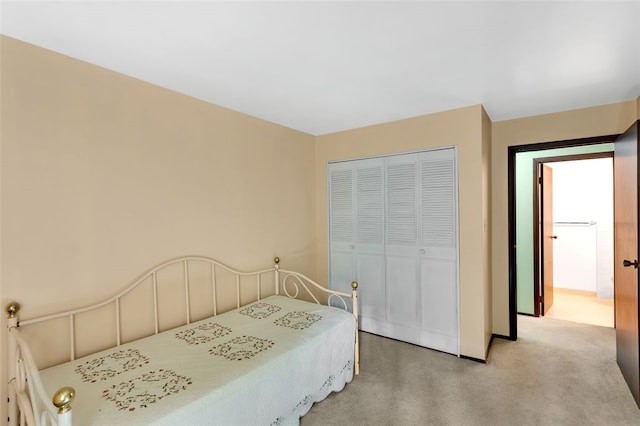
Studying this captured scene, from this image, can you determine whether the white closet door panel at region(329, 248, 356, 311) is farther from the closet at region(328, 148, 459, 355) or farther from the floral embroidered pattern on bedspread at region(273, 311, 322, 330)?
the floral embroidered pattern on bedspread at region(273, 311, 322, 330)

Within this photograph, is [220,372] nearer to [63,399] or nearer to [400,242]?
[63,399]

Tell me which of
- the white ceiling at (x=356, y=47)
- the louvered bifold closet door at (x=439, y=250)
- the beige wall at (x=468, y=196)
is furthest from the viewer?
the louvered bifold closet door at (x=439, y=250)

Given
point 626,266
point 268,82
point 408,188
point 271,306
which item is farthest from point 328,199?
point 626,266

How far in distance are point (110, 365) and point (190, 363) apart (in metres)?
0.43

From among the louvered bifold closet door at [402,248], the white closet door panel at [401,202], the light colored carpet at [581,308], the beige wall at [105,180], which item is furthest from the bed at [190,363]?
the light colored carpet at [581,308]

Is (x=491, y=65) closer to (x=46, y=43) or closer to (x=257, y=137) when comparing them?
(x=257, y=137)

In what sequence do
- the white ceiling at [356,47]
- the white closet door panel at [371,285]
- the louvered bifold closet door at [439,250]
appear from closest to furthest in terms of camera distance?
the white ceiling at [356,47]
the louvered bifold closet door at [439,250]
the white closet door panel at [371,285]

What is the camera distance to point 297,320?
2.34m

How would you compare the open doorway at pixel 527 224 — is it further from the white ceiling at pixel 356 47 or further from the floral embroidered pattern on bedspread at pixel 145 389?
the floral embroidered pattern on bedspread at pixel 145 389

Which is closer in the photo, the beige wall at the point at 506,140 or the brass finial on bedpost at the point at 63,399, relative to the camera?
the brass finial on bedpost at the point at 63,399

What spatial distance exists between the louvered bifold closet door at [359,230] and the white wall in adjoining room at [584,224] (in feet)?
10.7

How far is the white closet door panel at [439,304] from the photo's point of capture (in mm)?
2848

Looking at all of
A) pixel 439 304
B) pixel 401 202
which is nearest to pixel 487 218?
pixel 401 202

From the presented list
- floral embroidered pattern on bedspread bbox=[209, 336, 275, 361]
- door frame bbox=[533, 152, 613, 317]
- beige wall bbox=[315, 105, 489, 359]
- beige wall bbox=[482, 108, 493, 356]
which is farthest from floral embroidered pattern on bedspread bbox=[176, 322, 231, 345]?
door frame bbox=[533, 152, 613, 317]
